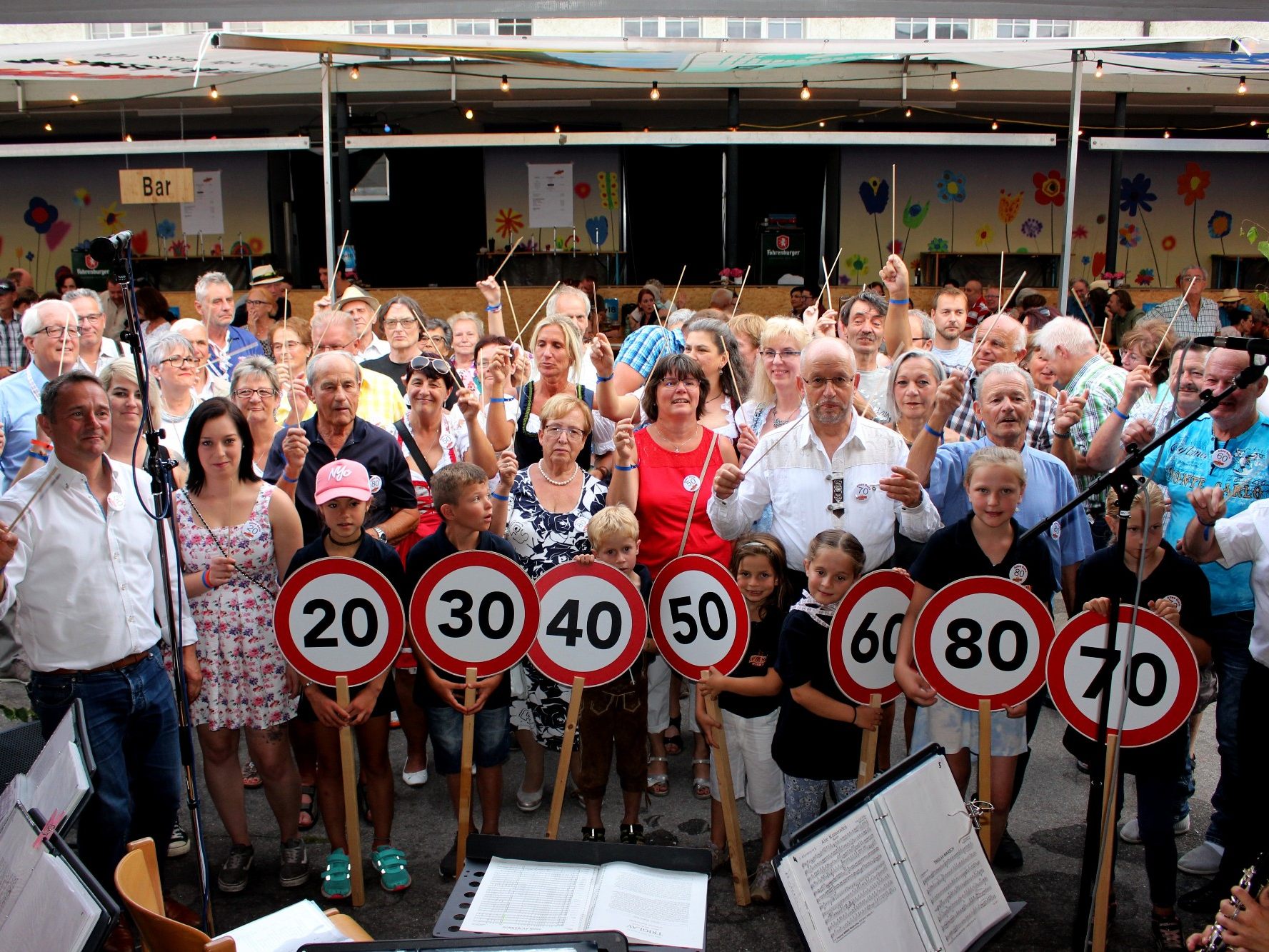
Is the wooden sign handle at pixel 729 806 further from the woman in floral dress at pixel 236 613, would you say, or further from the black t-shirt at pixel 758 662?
the woman in floral dress at pixel 236 613

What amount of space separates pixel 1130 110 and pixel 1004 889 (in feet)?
42.5

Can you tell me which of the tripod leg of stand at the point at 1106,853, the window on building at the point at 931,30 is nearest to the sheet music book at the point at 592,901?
the tripod leg of stand at the point at 1106,853

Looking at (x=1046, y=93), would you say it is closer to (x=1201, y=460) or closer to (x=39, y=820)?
(x=1201, y=460)

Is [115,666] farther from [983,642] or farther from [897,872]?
[983,642]

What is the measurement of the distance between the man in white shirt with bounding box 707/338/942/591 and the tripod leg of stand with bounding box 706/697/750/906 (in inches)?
24.7

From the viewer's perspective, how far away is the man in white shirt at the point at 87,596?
323 centimetres

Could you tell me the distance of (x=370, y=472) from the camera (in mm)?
4207

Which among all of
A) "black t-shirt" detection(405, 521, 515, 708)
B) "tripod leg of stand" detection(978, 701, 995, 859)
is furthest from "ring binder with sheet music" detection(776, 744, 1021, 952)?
"black t-shirt" detection(405, 521, 515, 708)

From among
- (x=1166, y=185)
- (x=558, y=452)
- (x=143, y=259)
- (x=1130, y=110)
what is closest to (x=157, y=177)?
(x=143, y=259)

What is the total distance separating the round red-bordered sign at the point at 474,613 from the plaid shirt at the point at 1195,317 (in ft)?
26.4

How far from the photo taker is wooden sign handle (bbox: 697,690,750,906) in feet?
11.8

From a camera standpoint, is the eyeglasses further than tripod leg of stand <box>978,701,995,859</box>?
Yes

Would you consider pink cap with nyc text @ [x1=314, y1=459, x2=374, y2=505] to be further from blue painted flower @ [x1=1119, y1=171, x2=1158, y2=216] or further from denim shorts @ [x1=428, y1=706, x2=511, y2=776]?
blue painted flower @ [x1=1119, y1=171, x2=1158, y2=216]

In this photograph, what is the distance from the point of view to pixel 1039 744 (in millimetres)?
5035
